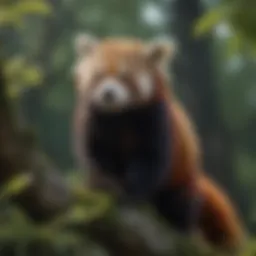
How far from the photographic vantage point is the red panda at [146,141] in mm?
805

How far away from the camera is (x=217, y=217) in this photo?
818mm

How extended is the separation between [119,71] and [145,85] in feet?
0.15

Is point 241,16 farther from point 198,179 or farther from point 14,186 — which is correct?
point 198,179

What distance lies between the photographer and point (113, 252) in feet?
2.12

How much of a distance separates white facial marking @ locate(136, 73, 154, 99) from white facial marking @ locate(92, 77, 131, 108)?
26mm

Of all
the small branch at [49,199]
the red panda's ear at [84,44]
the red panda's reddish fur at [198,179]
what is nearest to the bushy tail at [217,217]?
the red panda's reddish fur at [198,179]

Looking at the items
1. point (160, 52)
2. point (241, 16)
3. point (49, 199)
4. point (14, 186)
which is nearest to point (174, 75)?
point (160, 52)

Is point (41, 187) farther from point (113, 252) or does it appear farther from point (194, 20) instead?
point (194, 20)

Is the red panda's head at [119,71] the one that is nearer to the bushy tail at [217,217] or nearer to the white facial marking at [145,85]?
the white facial marking at [145,85]

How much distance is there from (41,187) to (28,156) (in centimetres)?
4

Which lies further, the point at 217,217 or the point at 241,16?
the point at 217,217

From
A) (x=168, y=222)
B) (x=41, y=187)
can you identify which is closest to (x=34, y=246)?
(x=41, y=187)

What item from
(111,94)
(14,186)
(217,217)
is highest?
(111,94)

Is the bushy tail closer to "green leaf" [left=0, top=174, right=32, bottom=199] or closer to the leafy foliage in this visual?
"green leaf" [left=0, top=174, right=32, bottom=199]
